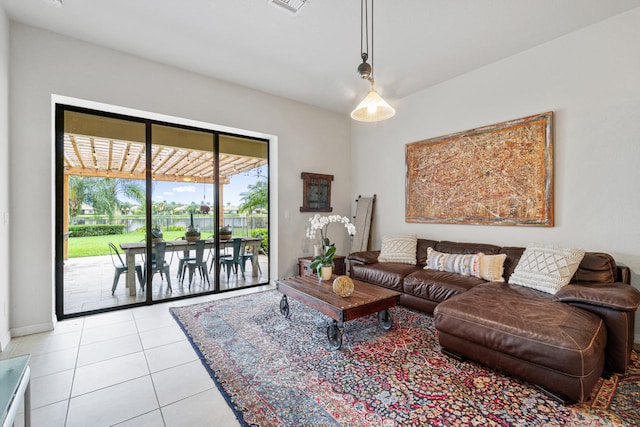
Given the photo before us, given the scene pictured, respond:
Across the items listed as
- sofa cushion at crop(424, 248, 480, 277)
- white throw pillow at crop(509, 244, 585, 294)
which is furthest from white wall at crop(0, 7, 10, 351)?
white throw pillow at crop(509, 244, 585, 294)

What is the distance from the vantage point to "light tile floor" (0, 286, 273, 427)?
5.36 feet

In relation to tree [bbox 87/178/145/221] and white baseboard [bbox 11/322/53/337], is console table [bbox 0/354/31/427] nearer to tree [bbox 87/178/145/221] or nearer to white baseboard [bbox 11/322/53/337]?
white baseboard [bbox 11/322/53/337]

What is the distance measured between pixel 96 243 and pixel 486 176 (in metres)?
4.99

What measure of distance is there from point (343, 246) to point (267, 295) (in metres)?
1.94

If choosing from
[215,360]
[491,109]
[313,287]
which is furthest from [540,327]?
[491,109]

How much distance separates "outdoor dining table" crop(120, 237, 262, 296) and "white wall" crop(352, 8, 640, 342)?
3.17 metres

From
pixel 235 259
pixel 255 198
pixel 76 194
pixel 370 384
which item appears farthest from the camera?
pixel 255 198

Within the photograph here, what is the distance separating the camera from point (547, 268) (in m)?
2.61

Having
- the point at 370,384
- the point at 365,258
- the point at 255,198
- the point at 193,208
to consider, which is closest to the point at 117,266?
the point at 193,208

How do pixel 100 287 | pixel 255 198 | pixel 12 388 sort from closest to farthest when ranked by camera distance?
1. pixel 12 388
2. pixel 100 287
3. pixel 255 198

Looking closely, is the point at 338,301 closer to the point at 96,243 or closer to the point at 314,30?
the point at 314,30

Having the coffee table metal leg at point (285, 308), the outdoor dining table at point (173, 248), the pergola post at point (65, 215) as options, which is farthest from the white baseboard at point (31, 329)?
the coffee table metal leg at point (285, 308)

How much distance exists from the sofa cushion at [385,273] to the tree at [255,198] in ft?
6.28

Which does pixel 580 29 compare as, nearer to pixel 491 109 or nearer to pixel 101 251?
pixel 491 109
